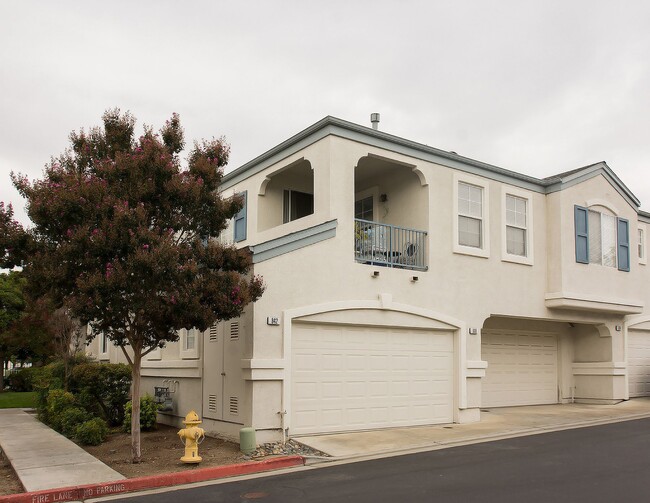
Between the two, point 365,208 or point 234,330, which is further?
point 365,208

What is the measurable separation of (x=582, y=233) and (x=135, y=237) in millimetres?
13144

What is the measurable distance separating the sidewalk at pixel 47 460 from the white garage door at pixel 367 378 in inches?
153

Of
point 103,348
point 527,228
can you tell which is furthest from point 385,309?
point 103,348

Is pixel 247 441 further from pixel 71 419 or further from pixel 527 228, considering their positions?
pixel 527 228

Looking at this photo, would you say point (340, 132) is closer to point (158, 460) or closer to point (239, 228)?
point (239, 228)

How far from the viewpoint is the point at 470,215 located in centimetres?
1692

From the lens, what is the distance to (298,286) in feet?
44.1

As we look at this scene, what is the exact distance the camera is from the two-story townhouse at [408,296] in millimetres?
13453

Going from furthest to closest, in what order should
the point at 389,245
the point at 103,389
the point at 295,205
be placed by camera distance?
the point at 295,205, the point at 103,389, the point at 389,245

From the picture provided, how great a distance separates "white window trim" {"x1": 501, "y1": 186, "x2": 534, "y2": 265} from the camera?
1745 centimetres

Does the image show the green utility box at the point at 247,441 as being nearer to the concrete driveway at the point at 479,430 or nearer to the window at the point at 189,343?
the concrete driveway at the point at 479,430

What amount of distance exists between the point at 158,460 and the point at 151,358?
23.3 feet

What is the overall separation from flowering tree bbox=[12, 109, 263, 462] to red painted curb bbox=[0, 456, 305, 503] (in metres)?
1.65

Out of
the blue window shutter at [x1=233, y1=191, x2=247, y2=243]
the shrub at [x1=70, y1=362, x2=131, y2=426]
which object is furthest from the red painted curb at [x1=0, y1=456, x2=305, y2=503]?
the blue window shutter at [x1=233, y1=191, x2=247, y2=243]
